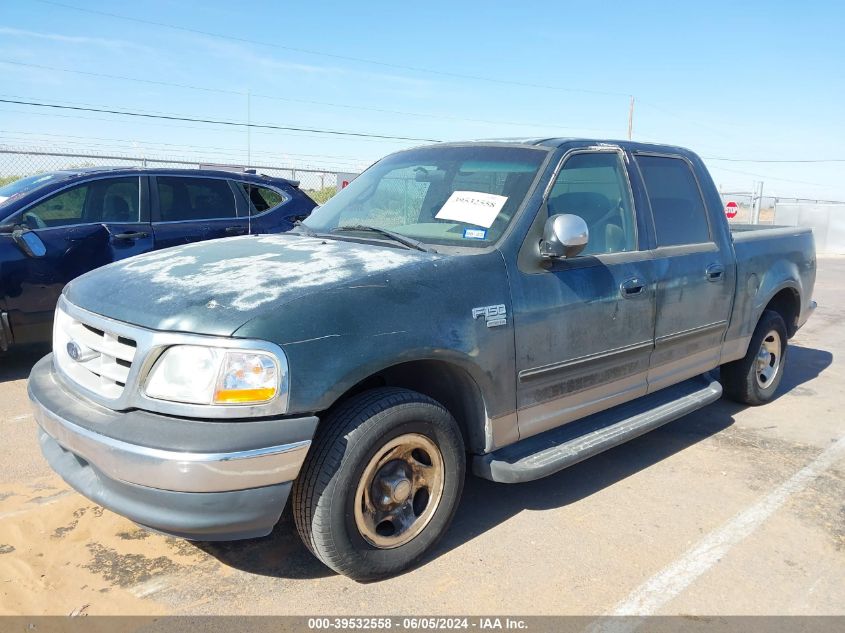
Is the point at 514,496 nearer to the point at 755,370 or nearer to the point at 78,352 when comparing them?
the point at 78,352

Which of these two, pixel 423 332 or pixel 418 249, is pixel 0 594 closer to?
pixel 423 332

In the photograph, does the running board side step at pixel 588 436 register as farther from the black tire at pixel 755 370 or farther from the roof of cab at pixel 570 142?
the roof of cab at pixel 570 142

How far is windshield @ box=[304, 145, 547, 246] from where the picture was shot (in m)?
3.51

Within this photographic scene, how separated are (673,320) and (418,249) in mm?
1797

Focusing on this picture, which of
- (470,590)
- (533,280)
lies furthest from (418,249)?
(470,590)

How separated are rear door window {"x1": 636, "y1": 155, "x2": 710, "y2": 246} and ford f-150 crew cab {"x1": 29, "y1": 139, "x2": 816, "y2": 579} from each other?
21 mm

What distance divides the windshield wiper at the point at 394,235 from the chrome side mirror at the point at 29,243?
314cm

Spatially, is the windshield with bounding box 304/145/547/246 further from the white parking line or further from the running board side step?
the white parking line

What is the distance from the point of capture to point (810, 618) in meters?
2.84

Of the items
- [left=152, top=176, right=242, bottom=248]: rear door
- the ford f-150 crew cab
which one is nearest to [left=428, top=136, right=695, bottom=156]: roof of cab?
the ford f-150 crew cab

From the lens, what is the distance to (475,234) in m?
3.44

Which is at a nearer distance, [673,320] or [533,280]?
[533,280]

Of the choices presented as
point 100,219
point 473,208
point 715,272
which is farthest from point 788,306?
point 100,219

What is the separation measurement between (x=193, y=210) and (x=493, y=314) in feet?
15.6
